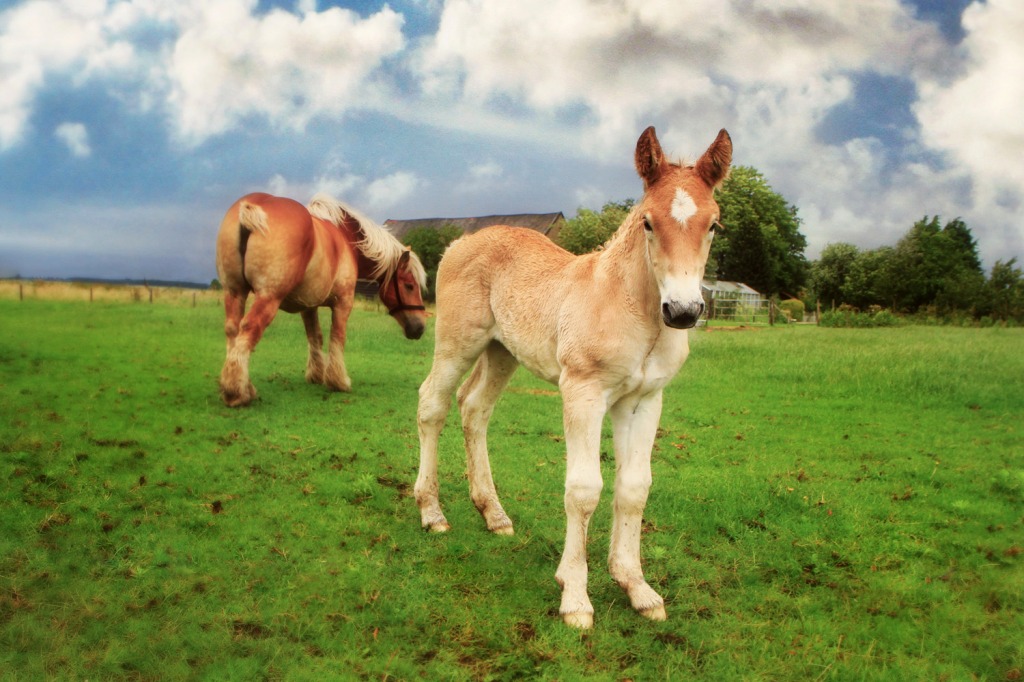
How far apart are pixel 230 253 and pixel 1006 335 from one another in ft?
43.1

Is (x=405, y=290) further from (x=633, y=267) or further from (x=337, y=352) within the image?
(x=633, y=267)

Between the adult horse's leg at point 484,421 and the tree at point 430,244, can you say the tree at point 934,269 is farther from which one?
the adult horse's leg at point 484,421

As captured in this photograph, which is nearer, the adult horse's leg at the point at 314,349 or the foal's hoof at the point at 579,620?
the foal's hoof at the point at 579,620

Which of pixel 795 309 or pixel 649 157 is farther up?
pixel 649 157

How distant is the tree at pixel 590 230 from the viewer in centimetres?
1647

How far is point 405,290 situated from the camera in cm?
787

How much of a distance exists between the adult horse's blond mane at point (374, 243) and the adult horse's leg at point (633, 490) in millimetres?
4882

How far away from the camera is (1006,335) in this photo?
12.5 metres

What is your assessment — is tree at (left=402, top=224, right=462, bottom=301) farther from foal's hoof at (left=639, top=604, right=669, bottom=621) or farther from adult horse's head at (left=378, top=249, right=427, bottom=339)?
foal's hoof at (left=639, top=604, right=669, bottom=621)

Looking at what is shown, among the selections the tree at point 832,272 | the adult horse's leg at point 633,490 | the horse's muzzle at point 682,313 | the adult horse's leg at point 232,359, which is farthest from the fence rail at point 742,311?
the horse's muzzle at point 682,313

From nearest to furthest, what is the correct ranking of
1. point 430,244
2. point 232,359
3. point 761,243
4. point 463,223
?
point 232,359, point 430,244, point 463,223, point 761,243

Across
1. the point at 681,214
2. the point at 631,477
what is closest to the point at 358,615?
the point at 631,477

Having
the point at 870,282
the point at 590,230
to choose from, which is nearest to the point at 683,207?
the point at 590,230

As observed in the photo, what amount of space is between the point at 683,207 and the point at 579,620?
1.87 metres
